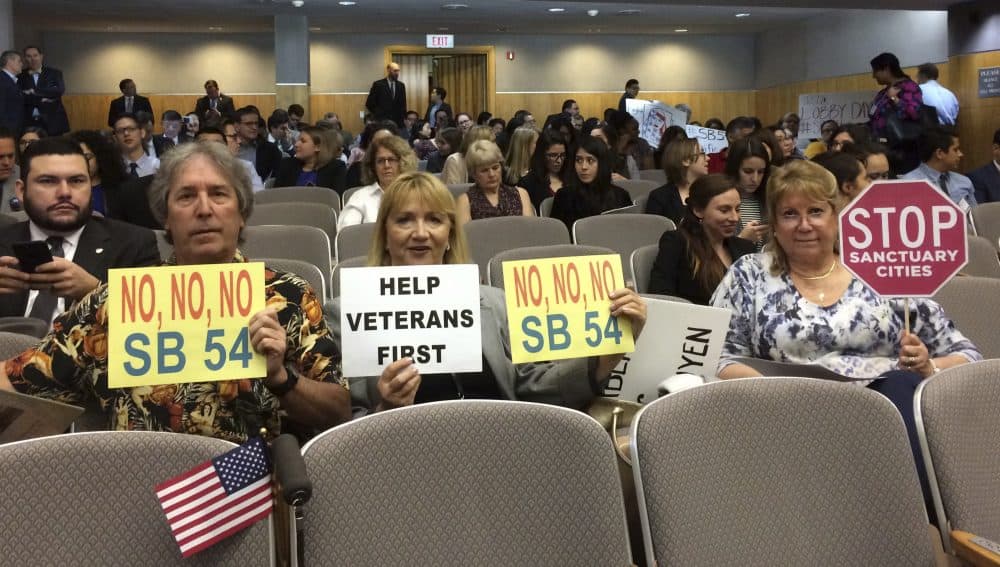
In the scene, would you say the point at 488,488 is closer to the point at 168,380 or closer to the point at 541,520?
the point at 541,520

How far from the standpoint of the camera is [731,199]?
13.9ft

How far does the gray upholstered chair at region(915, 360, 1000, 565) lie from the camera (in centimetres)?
215

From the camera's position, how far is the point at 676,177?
6.34m

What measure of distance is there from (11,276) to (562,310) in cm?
140

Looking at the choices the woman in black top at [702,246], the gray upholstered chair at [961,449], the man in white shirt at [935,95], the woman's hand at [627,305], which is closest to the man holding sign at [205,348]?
the woman's hand at [627,305]

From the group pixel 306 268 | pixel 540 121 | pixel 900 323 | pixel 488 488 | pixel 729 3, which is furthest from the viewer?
pixel 540 121

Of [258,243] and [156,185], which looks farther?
[258,243]

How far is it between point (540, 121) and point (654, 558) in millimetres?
19017

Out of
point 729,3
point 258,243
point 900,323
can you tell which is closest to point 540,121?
point 729,3

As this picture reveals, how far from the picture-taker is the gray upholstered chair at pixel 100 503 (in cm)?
176

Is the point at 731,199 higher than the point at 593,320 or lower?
higher

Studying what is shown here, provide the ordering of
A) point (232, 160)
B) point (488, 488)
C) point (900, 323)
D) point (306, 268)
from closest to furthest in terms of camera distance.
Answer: point (488, 488)
point (232, 160)
point (900, 323)
point (306, 268)

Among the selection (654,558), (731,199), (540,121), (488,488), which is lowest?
(654,558)

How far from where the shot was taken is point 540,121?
20.7m
